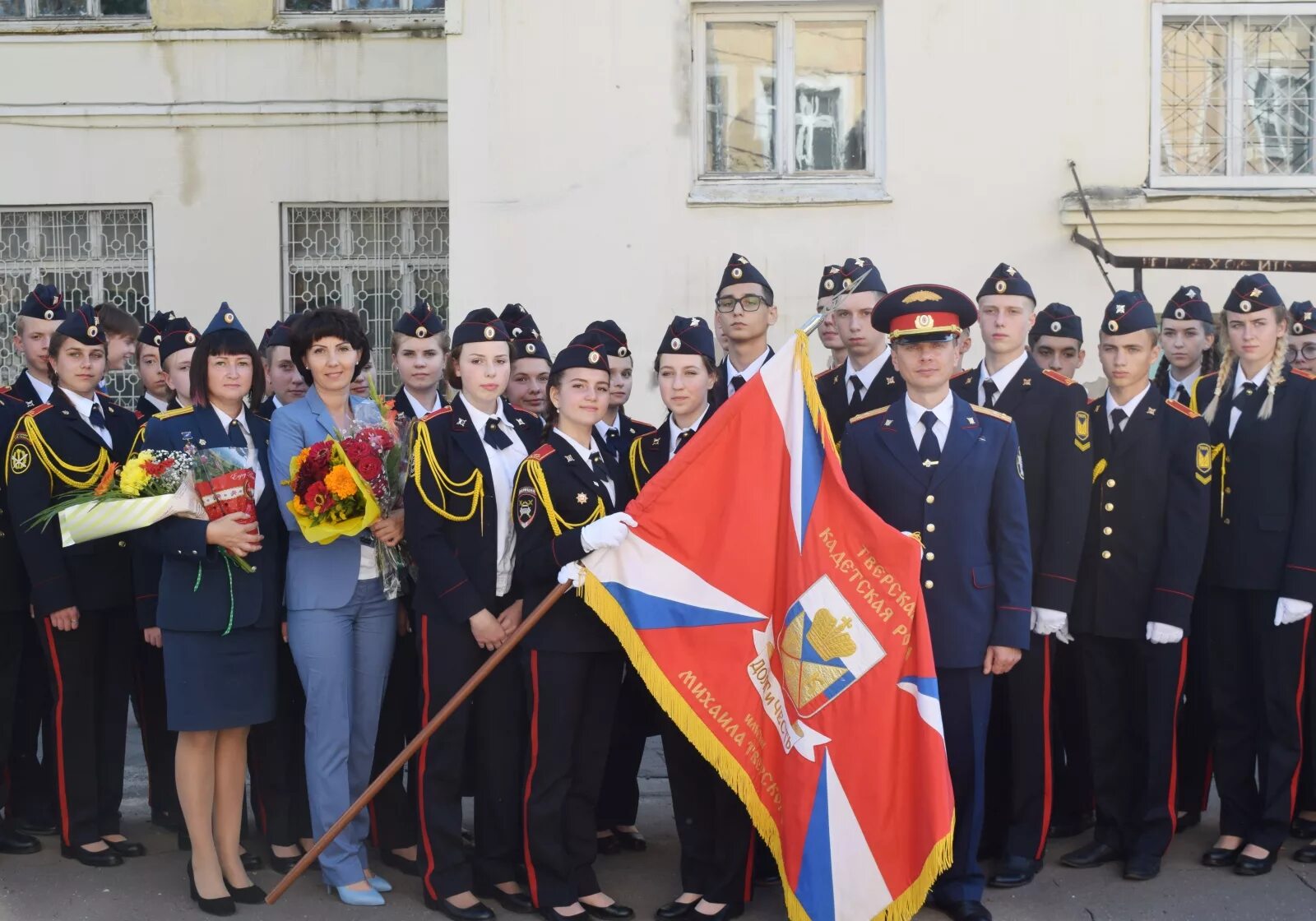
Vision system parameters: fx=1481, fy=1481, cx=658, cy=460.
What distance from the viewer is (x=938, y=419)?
4918mm

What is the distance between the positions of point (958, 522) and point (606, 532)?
115 cm

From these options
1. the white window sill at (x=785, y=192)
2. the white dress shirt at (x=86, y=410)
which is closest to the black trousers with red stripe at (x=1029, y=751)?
the white dress shirt at (x=86, y=410)

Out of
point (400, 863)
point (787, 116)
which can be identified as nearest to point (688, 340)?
point (400, 863)

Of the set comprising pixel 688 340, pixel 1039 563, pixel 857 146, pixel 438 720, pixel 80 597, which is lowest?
pixel 438 720

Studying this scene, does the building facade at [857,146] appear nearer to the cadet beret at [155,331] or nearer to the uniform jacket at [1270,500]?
the cadet beret at [155,331]

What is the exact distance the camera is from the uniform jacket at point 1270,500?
5.29m

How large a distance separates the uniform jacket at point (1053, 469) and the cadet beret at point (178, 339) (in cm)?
304

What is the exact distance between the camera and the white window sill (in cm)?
882

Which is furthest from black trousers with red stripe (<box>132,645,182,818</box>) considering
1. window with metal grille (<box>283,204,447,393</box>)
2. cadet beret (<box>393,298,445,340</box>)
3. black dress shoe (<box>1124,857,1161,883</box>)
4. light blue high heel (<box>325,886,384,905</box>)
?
window with metal grille (<box>283,204,447,393</box>)

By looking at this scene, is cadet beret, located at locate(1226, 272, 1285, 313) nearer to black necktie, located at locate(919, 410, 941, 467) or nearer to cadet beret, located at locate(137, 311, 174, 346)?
black necktie, located at locate(919, 410, 941, 467)

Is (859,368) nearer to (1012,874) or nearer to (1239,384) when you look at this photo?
(1239,384)

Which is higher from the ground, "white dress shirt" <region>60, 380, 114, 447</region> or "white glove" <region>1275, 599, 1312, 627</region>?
"white dress shirt" <region>60, 380, 114, 447</region>

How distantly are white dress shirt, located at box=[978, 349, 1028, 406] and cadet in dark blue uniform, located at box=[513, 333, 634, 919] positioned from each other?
1.48 meters

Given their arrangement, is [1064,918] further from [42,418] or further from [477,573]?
[42,418]
